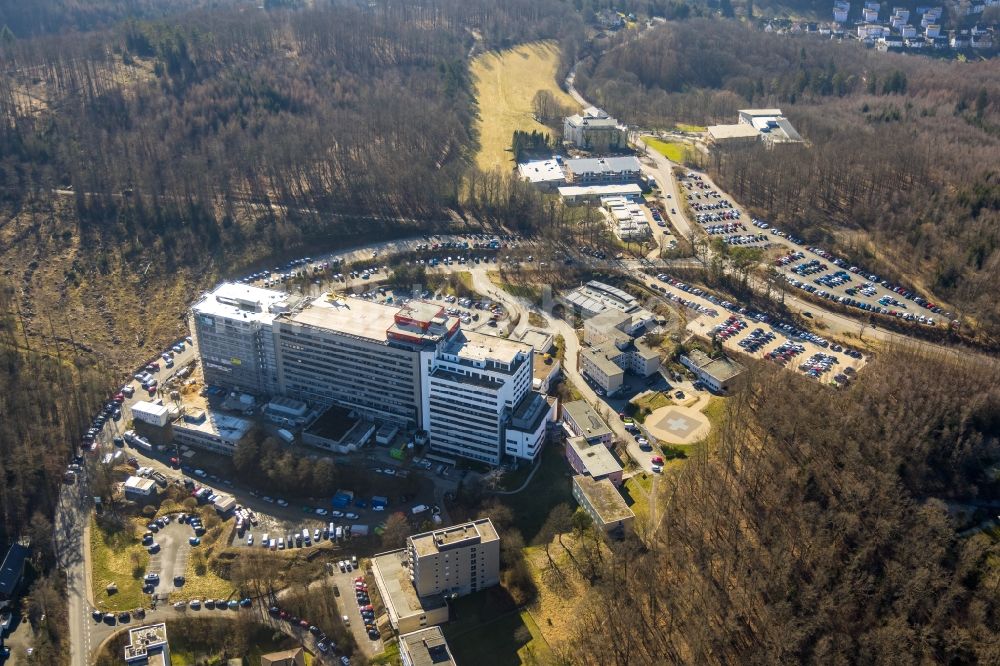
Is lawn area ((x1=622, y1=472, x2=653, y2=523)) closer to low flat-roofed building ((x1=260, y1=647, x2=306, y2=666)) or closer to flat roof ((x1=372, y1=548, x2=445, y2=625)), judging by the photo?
flat roof ((x1=372, y1=548, x2=445, y2=625))

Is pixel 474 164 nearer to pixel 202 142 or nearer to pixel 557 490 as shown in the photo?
pixel 202 142

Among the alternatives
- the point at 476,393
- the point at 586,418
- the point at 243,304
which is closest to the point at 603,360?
the point at 586,418

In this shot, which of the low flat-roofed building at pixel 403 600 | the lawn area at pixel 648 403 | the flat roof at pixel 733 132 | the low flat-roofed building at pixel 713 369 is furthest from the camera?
the flat roof at pixel 733 132

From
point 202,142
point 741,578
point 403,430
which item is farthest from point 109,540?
point 202,142

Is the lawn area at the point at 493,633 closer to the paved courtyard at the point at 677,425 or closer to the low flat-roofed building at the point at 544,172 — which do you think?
the paved courtyard at the point at 677,425

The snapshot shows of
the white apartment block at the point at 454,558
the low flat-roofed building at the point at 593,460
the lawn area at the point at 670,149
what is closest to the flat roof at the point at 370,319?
the low flat-roofed building at the point at 593,460

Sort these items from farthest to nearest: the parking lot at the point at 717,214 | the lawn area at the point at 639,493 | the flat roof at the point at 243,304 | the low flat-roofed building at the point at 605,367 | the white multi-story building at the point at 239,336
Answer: the parking lot at the point at 717,214 → the low flat-roofed building at the point at 605,367 → the flat roof at the point at 243,304 → the white multi-story building at the point at 239,336 → the lawn area at the point at 639,493

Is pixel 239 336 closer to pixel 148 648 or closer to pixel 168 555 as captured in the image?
pixel 168 555
